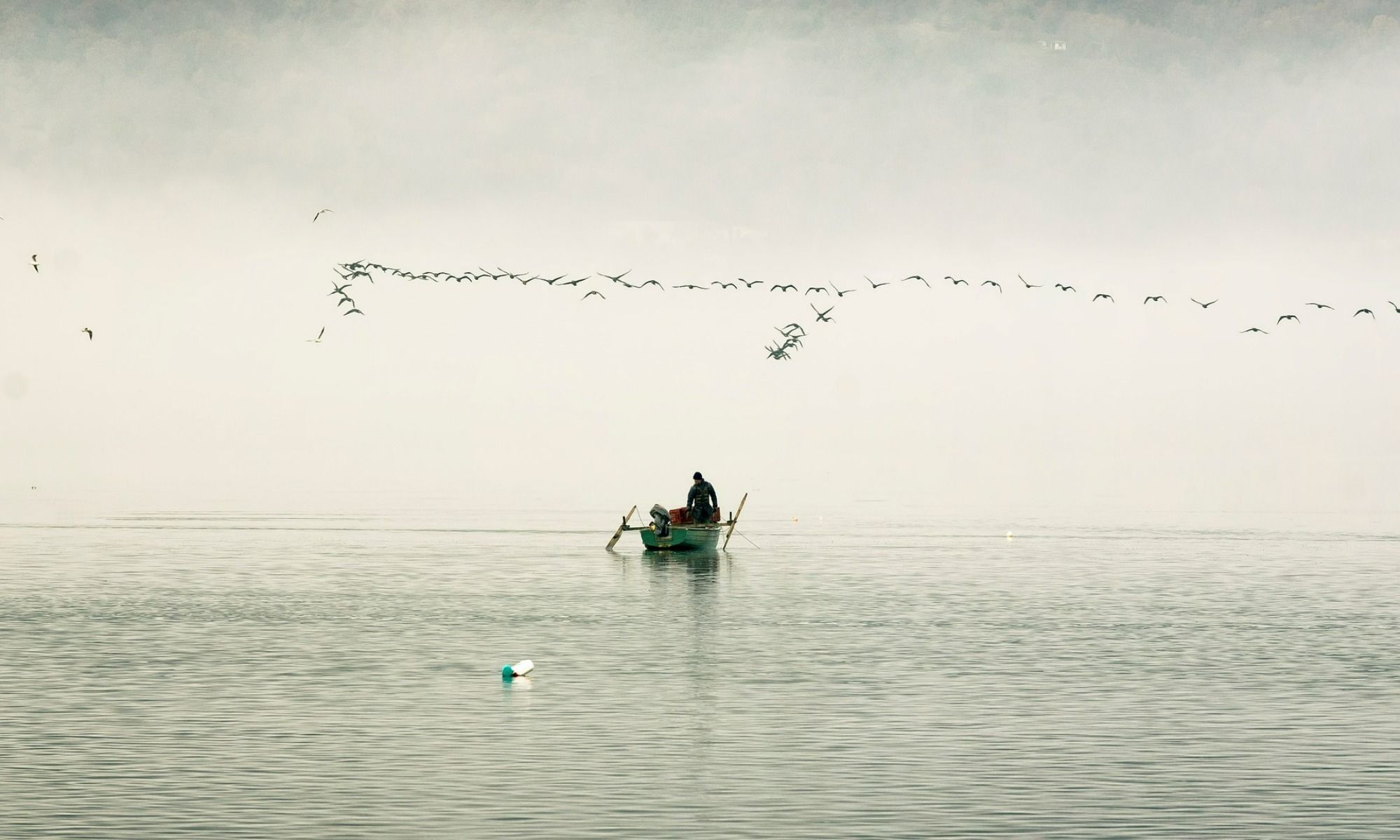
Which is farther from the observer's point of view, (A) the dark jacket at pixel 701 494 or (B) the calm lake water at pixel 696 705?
(A) the dark jacket at pixel 701 494

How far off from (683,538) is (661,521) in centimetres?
153

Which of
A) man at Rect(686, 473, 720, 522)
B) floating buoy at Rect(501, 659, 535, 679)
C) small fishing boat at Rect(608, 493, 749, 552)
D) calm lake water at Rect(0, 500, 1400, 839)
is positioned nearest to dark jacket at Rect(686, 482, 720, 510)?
man at Rect(686, 473, 720, 522)

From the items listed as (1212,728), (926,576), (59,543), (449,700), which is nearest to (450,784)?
(449,700)

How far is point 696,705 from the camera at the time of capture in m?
30.7

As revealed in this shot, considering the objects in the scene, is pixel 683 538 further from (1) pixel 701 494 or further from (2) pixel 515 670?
(2) pixel 515 670

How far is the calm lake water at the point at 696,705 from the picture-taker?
69.5 ft

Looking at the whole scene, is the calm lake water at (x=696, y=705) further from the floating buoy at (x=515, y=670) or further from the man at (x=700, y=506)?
the man at (x=700, y=506)

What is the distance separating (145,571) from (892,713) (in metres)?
46.2

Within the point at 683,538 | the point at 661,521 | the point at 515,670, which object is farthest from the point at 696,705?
the point at 683,538

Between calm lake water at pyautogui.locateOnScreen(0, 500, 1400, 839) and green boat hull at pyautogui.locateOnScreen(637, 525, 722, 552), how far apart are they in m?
5.16

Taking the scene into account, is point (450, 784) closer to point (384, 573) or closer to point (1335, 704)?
point (1335, 704)

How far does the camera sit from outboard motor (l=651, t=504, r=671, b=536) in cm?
6994

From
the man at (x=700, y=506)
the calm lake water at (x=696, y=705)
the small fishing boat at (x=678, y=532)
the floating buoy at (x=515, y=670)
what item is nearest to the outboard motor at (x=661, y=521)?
the small fishing boat at (x=678, y=532)

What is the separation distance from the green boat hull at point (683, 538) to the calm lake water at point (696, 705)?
16.9ft
